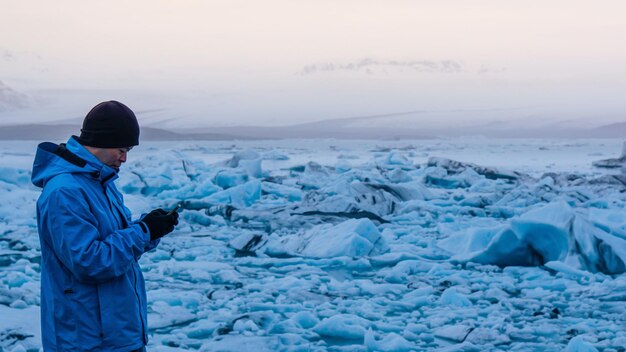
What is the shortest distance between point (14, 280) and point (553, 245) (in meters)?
4.72

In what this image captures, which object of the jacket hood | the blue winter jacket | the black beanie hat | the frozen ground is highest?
the black beanie hat

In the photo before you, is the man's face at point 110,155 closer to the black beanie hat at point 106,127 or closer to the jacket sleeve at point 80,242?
the black beanie hat at point 106,127

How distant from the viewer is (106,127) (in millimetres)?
2146

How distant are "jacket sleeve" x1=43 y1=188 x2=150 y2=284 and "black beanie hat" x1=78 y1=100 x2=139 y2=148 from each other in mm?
184

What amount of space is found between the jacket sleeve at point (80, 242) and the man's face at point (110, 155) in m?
0.16

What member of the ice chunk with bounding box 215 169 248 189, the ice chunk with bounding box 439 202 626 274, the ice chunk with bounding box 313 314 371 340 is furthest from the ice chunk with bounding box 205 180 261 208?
the ice chunk with bounding box 313 314 371 340

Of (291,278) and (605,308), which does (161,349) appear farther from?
(605,308)

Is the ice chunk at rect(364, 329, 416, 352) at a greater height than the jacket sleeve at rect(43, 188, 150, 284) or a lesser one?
lesser

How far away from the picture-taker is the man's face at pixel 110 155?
217cm

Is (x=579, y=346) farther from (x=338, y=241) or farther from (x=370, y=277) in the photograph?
(x=338, y=241)

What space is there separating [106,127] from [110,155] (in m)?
0.09

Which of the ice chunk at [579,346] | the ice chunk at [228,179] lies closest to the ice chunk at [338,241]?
the ice chunk at [579,346]

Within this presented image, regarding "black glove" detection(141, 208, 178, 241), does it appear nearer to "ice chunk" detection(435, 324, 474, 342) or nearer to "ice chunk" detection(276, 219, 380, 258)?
"ice chunk" detection(435, 324, 474, 342)

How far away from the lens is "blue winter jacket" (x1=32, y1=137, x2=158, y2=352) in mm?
2021
